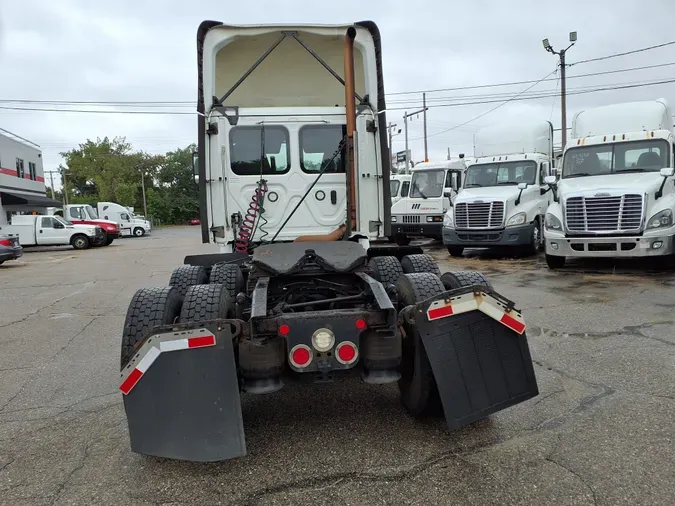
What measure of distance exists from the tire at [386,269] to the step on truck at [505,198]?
345 inches

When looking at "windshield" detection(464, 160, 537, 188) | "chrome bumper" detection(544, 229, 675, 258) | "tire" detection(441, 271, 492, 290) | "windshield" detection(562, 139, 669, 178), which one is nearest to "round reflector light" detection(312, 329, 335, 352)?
"tire" detection(441, 271, 492, 290)

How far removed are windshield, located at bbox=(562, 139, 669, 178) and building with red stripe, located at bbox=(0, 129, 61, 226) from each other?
2808 cm

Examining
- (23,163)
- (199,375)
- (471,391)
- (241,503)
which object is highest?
(23,163)

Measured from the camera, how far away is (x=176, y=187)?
247 ft

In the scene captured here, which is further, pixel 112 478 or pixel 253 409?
pixel 253 409

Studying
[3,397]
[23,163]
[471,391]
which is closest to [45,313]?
[3,397]

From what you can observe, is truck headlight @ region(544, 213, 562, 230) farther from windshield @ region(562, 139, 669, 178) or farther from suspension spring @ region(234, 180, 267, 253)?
suspension spring @ region(234, 180, 267, 253)

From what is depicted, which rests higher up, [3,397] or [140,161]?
[140,161]

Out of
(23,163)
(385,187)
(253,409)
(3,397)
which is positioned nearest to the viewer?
(253,409)

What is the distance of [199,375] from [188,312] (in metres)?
0.58

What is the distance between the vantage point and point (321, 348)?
3.10 metres

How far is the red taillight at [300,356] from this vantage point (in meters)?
3.09

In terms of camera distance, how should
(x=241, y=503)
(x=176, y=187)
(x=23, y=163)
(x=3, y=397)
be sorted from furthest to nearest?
(x=176, y=187), (x=23, y=163), (x=3, y=397), (x=241, y=503)

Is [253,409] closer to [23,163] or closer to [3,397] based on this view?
[3,397]
